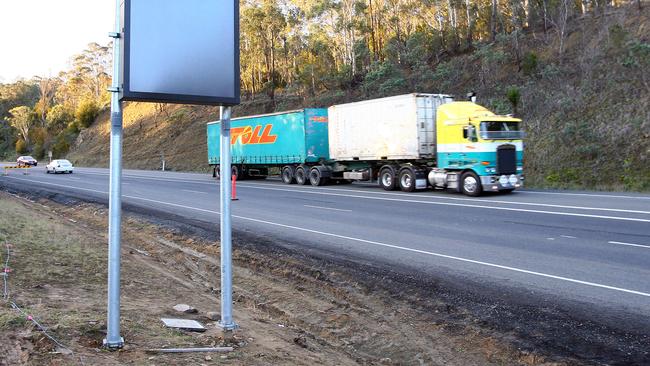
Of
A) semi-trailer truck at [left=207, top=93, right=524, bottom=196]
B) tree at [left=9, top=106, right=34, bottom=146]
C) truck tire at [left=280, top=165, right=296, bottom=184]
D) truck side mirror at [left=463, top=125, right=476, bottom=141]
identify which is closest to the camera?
semi-trailer truck at [left=207, top=93, right=524, bottom=196]

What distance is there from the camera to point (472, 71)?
38.9m

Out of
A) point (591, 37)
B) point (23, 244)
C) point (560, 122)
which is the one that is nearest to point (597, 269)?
point (23, 244)

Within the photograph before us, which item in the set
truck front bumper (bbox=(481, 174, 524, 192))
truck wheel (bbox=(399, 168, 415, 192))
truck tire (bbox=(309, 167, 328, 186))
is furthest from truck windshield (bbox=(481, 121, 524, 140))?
truck tire (bbox=(309, 167, 328, 186))

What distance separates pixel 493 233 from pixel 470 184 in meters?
8.87

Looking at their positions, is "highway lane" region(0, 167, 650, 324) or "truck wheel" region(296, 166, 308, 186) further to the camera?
"truck wheel" region(296, 166, 308, 186)

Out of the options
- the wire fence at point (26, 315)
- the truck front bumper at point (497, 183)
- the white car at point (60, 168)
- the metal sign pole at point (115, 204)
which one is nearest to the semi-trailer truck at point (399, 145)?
the truck front bumper at point (497, 183)

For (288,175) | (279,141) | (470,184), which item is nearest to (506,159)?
(470,184)

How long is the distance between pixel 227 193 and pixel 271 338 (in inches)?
59.8

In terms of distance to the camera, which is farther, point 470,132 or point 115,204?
point 470,132

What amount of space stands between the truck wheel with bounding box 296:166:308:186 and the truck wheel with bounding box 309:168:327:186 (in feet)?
1.24

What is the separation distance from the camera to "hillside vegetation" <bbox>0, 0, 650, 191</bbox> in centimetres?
2569

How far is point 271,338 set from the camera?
5.44 m

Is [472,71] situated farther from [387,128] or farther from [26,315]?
[26,315]

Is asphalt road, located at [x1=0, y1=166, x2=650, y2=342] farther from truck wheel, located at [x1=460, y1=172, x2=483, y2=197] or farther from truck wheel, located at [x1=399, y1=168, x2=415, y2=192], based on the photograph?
truck wheel, located at [x1=399, y1=168, x2=415, y2=192]
